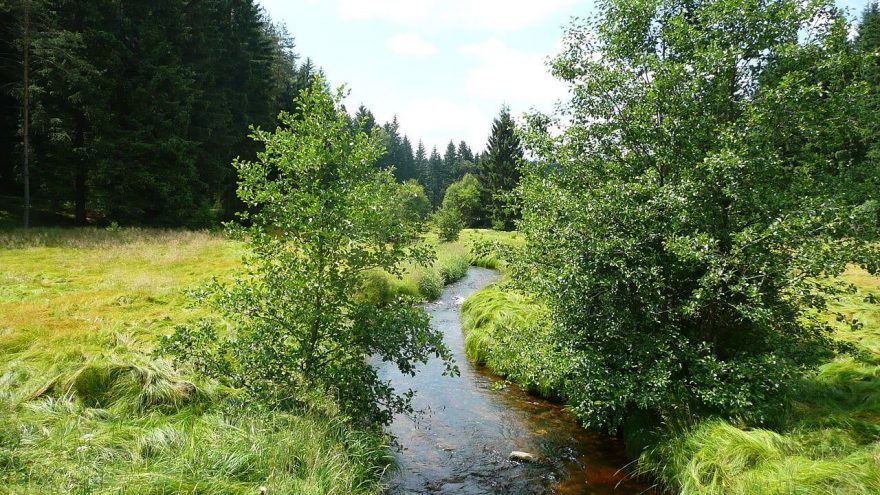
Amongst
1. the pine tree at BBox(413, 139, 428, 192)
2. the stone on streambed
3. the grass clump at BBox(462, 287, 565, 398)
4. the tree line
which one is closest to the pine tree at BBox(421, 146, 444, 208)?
the pine tree at BBox(413, 139, 428, 192)

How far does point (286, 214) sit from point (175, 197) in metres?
28.0

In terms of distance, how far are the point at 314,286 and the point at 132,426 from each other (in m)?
3.16

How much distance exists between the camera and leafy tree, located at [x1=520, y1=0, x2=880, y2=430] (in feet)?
23.2

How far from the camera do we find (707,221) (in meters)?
7.75

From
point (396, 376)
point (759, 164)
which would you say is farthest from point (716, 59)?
point (396, 376)

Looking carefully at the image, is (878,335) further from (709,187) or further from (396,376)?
(396,376)

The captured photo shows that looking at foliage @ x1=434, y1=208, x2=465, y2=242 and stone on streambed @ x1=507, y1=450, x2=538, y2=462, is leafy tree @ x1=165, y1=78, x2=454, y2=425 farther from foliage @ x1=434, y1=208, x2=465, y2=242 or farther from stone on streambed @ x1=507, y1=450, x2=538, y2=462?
foliage @ x1=434, y1=208, x2=465, y2=242

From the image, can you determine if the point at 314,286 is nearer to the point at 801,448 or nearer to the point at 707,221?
the point at 707,221

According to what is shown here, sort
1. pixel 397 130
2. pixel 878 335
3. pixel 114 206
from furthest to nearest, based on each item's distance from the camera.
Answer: pixel 397 130
pixel 114 206
pixel 878 335

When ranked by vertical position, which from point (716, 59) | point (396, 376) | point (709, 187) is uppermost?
point (716, 59)

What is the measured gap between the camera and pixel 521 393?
11969 mm

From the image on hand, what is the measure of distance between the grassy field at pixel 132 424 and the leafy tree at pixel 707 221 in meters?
2.70

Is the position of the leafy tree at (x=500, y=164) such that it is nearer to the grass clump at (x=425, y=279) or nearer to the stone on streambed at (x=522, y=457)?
the grass clump at (x=425, y=279)

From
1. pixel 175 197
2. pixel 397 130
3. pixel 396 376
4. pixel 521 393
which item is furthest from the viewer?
pixel 397 130
